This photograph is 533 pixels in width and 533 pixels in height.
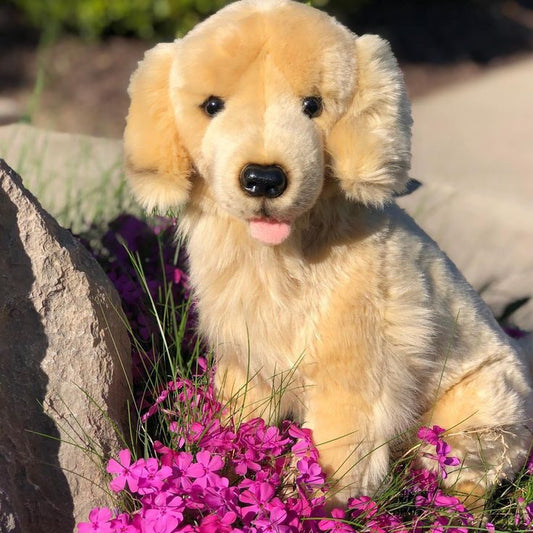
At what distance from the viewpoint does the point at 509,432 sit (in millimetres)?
2225

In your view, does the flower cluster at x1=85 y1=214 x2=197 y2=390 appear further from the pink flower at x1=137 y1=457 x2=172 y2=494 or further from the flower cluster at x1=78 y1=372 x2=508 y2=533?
the pink flower at x1=137 y1=457 x2=172 y2=494

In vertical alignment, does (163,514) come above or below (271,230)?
below

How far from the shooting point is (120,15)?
7570 millimetres

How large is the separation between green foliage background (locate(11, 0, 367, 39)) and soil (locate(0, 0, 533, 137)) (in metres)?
0.15

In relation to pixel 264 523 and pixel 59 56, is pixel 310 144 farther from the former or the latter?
pixel 59 56

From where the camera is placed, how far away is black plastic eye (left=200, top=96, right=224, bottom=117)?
1918mm

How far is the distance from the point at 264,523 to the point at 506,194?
174 inches

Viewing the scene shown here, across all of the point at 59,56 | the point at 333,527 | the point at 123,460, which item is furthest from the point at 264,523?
the point at 59,56

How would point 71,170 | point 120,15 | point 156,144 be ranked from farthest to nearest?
point 120,15 < point 71,170 < point 156,144

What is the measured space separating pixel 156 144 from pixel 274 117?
0.32 meters

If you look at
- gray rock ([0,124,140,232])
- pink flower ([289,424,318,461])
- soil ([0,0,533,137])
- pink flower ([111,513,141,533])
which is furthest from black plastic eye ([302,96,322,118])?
soil ([0,0,533,137])

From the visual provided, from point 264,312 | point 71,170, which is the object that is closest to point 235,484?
point 264,312

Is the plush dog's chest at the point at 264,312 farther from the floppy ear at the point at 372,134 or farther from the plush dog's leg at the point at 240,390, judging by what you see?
the floppy ear at the point at 372,134

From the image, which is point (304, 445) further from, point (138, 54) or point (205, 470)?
point (138, 54)
